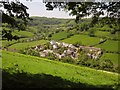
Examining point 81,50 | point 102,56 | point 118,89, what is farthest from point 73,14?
point 81,50

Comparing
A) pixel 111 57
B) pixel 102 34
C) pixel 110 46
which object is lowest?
pixel 111 57

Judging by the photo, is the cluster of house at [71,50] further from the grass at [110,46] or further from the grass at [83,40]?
the grass at [83,40]

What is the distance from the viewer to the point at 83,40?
4660 inches

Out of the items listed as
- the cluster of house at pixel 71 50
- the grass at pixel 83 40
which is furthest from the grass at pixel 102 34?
the cluster of house at pixel 71 50

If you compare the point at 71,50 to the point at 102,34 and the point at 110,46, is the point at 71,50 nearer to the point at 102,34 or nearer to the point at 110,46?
the point at 110,46

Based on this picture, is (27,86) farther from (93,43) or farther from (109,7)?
(93,43)

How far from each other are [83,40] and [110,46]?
1684 cm

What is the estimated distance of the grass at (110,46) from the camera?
99062 mm

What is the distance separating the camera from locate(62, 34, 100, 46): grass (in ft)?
375

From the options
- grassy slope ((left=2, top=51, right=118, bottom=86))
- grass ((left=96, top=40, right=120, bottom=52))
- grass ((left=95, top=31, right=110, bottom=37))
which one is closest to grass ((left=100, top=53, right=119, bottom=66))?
grass ((left=96, top=40, right=120, bottom=52))

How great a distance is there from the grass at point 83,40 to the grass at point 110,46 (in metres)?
5.41

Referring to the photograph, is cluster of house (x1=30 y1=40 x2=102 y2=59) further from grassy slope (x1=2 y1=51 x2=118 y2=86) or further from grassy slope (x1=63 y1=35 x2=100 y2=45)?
grassy slope (x1=2 y1=51 x2=118 y2=86)

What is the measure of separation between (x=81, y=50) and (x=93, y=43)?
7.59m

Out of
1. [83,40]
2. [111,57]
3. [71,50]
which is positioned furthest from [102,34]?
[111,57]
